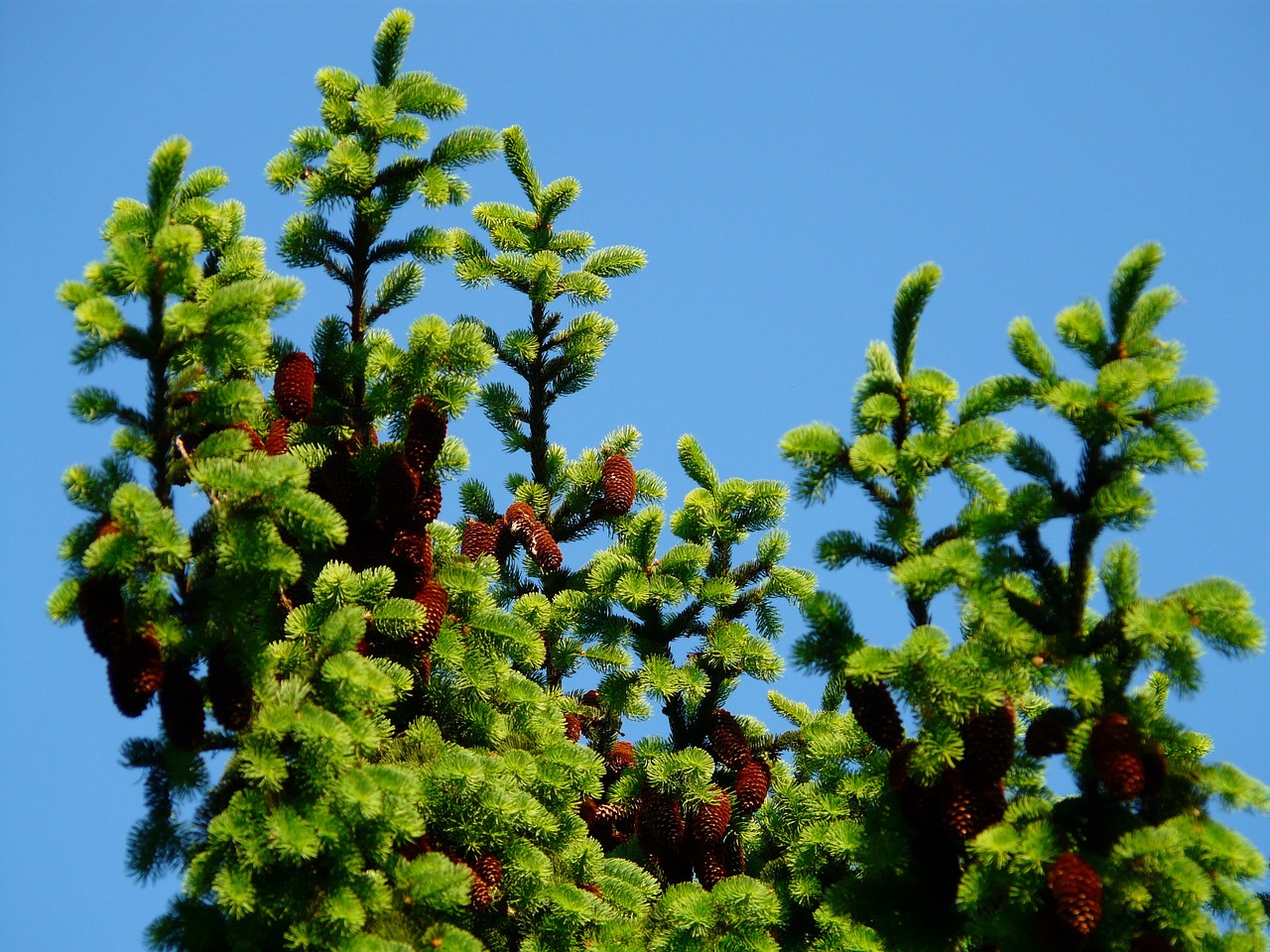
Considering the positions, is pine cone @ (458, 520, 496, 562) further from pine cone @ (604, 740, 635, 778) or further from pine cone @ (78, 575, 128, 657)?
pine cone @ (78, 575, 128, 657)

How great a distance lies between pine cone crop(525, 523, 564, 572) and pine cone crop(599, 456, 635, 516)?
14.8 inches

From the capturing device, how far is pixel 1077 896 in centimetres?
401

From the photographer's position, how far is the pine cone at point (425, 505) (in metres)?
A: 5.43

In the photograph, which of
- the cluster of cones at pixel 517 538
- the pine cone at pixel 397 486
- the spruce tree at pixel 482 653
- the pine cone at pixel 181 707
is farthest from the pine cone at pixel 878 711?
the cluster of cones at pixel 517 538

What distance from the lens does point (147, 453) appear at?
15.2ft

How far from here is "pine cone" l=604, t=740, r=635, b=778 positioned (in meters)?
6.94

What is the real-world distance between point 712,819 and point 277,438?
8.59ft

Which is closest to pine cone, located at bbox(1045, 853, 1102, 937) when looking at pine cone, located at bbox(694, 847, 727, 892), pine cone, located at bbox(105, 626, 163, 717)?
pine cone, located at bbox(694, 847, 727, 892)

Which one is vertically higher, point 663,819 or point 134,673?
point 134,673

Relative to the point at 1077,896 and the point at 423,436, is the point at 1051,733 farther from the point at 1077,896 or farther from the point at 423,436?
the point at 423,436

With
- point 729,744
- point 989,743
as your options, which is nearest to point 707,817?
point 729,744

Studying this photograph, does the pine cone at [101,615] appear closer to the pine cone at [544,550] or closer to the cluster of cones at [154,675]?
the cluster of cones at [154,675]

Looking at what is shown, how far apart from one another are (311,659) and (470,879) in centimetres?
101

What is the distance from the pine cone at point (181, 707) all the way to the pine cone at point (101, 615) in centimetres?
25
